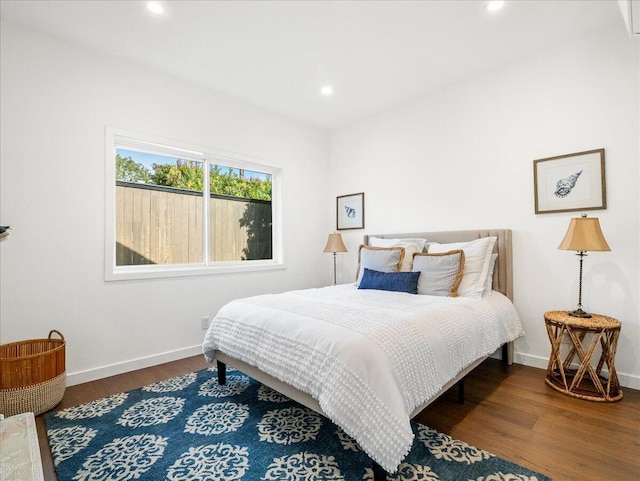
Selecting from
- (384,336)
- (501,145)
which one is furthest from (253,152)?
(384,336)

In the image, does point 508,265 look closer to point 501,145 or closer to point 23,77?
point 501,145

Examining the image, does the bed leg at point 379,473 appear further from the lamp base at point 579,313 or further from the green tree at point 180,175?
the green tree at point 180,175

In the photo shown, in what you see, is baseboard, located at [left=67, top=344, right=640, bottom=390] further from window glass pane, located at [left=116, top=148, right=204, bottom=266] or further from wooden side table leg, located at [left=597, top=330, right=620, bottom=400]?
window glass pane, located at [left=116, top=148, right=204, bottom=266]

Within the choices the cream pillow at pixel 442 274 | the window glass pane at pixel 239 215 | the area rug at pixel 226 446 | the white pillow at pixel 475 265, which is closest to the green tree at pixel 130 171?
the window glass pane at pixel 239 215

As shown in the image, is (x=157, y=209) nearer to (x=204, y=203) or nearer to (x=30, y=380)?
(x=204, y=203)

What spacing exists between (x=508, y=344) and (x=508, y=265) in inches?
28.0

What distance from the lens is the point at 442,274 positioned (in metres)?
2.80

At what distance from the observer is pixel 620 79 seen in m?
2.53

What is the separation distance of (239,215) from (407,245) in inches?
79.7

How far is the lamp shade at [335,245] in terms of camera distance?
Answer: 4223 mm

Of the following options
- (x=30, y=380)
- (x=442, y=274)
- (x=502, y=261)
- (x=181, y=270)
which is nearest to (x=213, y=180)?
(x=181, y=270)

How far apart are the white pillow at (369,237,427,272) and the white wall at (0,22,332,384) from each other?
1.81m

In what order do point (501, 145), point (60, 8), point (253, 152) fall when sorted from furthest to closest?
1. point (253, 152)
2. point (501, 145)
3. point (60, 8)

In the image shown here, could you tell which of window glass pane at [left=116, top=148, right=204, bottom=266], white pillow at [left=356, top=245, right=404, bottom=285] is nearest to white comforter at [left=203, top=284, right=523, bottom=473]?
white pillow at [left=356, top=245, right=404, bottom=285]
